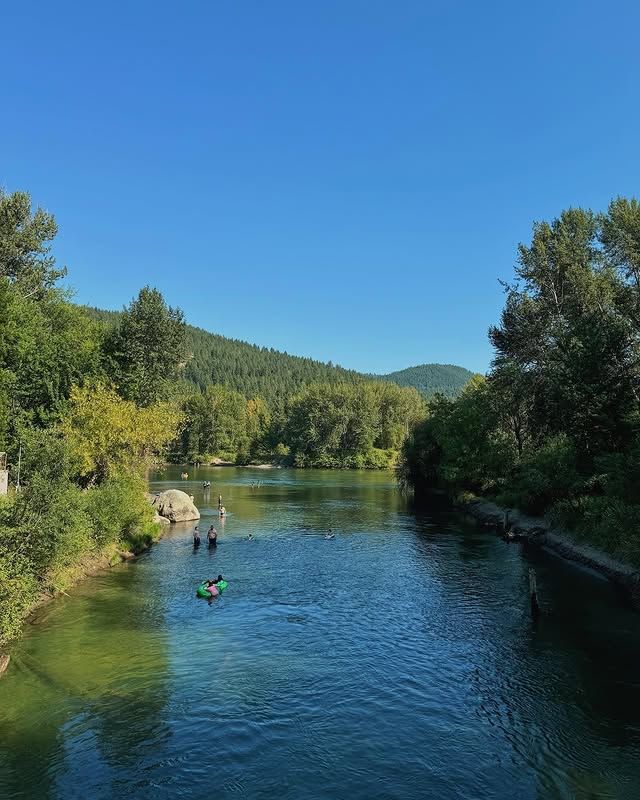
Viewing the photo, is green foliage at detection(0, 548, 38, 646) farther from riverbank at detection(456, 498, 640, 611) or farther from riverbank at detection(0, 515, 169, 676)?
riverbank at detection(456, 498, 640, 611)

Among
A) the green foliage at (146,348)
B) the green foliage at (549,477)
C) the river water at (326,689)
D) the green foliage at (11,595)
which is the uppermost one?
the green foliage at (146,348)

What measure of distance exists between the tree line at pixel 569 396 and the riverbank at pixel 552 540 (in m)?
1.04

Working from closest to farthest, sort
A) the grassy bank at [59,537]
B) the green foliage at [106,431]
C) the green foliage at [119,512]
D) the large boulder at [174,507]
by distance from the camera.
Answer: the grassy bank at [59,537] < the green foliage at [119,512] < the green foliage at [106,431] < the large boulder at [174,507]

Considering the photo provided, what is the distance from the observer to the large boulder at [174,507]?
65062mm

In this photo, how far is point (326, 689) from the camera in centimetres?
2233

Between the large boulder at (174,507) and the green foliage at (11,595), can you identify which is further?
the large boulder at (174,507)

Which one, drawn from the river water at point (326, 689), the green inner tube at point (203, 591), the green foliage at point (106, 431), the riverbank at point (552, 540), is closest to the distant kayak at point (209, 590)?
the green inner tube at point (203, 591)

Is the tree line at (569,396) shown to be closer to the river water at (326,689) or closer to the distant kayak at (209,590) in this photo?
the river water at (326,689)

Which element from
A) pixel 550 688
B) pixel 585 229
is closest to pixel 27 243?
pixel 585 229

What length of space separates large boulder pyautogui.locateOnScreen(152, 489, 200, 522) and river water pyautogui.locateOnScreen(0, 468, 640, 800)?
22739 millimetres

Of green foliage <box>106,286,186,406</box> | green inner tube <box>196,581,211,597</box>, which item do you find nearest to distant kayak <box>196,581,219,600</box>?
green inner tube <box>196,581,211,597</box>

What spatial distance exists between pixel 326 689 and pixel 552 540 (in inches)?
1338

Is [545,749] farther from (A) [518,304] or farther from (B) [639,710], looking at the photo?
(A) [518,304]

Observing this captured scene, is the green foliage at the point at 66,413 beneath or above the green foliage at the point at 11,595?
above
